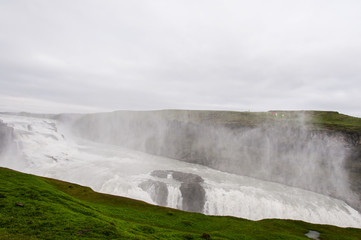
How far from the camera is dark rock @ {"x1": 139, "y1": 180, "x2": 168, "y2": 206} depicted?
50.7m

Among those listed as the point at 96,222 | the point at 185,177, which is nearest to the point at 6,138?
the point at 185,177

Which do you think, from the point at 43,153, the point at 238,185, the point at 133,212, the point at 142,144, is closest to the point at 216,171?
the point at 238,185

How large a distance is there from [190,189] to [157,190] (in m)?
8.64

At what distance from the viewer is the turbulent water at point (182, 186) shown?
50403 millimetres

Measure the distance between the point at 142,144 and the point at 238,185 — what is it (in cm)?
5670

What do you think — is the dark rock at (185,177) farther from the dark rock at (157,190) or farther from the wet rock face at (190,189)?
the dark rock at (157,190)

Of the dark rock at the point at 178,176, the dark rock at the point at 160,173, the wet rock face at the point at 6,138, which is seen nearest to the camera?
the dark rock at the point at 178,176

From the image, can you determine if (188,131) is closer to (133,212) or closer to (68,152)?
(68,152)

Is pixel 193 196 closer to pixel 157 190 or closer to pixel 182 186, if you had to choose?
pixel 182 186

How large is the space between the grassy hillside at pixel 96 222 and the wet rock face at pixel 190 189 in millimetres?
20435

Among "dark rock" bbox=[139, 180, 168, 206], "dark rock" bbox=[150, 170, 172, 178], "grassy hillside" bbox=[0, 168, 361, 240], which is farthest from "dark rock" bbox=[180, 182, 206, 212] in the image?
"grassy hillside" bbox=[0, 168, 361, 240]

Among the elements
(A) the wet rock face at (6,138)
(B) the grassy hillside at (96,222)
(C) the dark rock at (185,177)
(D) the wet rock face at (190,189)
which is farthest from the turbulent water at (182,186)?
(B) the grassy hillside at (96,222)

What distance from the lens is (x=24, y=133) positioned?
7925 cm

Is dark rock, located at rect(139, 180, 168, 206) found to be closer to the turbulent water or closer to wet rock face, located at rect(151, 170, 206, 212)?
the turbulent water
